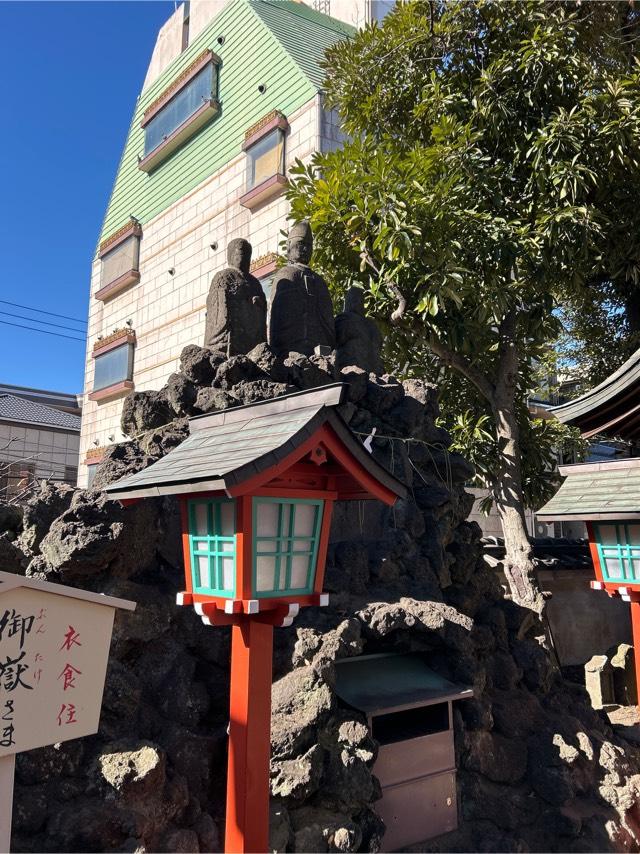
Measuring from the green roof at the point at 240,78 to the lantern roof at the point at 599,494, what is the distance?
14968 mm

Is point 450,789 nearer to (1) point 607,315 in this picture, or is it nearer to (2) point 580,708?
(2) point 580,708

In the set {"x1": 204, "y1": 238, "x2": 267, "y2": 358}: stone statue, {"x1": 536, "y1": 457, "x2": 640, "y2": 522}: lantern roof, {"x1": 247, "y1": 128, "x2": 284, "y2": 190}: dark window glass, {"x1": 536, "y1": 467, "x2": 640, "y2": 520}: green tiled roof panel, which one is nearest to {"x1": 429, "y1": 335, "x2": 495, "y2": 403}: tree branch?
{"x1": 204, "y1": 238, "x2": 267, "y2": 358}: stone statue

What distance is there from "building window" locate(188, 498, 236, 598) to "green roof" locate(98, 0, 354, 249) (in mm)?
16971

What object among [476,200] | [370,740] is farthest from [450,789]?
[476,200]

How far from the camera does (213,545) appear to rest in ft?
17.0

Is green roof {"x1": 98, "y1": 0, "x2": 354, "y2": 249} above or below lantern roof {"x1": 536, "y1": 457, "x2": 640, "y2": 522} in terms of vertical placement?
above

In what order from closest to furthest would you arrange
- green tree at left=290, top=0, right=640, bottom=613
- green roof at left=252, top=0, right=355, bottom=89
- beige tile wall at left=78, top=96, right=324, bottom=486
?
green tree at left=290, top=0, right=640, bottom=613 → beige tile wall at left=78, top=96, right=324, bottom=486 → green roof at left=252, top=0, right=355, bottom=89

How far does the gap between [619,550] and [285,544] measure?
15.1 feet

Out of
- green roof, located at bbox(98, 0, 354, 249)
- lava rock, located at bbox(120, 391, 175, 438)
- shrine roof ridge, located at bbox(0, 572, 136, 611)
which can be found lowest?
shrine roof ridge, located at bbox(0, 572, 136, 611)

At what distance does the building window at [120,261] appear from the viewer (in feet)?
85.5

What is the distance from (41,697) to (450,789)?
5478 millimetres

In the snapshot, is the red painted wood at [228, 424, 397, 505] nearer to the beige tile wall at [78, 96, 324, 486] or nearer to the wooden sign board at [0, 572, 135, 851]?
the wooden sign board at [0, 572, 135, 851]

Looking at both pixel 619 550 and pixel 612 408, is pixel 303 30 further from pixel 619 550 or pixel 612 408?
pixel 619 550

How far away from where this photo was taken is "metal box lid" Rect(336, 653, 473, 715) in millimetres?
6785
